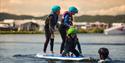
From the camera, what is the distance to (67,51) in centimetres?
1889

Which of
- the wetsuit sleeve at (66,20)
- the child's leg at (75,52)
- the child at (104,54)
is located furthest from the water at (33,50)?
the child at (104,54)

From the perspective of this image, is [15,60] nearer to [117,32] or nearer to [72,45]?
[72,45]

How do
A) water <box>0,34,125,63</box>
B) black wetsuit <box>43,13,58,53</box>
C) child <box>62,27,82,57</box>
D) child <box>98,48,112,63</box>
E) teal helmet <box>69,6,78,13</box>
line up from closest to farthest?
child <box>98,48,112,63</box>, child <box>62,27,82,57</box>, water <box>0,34,125,63</box>, teal helmet <box>69,6,78,13</box>, black wetsuit <box>43,13,58,53</box>

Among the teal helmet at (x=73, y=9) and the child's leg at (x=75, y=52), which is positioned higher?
the teal helmet at (x=73, y=9)

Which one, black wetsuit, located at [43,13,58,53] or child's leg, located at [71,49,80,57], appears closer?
child's leg, located at [71,49,80,57]

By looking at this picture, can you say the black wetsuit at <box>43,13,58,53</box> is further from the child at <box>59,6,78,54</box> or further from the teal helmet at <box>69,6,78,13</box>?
the teal helmet at <box>69,6,78,13</box>

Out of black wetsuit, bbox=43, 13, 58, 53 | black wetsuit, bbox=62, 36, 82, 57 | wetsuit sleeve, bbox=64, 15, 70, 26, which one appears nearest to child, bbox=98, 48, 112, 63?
black wetsuit, bbox=62, 36, 82, 57

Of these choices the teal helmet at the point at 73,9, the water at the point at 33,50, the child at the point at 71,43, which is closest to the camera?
the child at the point at 71,43

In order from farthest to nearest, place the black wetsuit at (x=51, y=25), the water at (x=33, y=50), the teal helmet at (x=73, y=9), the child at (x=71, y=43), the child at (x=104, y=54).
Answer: the black wetsuit at (x=51, y=25) → the teal helmet at (x=73, y=9) → the water at (x=33, y=50) → the child at (x=71, y=43) → the child at (x=104, y=54)

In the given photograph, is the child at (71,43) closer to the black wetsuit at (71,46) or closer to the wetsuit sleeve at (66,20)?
the black wetsuit at (71,46)

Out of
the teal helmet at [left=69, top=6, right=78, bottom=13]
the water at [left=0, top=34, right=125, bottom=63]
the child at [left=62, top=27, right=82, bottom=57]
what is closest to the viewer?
the child at [left=62, top=27, right=82, bottom=57]

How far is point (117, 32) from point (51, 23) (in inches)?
3291

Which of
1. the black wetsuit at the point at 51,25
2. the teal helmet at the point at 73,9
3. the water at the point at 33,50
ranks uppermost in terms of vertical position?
the teal helmet at the point at 73,9

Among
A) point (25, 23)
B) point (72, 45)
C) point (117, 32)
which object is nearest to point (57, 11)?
point (72, 45)
